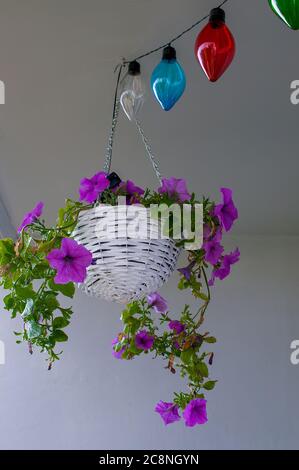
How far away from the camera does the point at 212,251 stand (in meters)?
1.22

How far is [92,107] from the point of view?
2.17m

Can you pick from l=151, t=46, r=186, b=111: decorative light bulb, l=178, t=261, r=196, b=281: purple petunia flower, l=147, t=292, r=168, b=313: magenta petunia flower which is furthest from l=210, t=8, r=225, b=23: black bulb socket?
l=147, t=292, r=168, b=313: magenta petunia flower

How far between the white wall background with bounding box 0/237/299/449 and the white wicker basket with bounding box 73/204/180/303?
2.12m

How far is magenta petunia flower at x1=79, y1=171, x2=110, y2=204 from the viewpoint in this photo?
48.6 inches

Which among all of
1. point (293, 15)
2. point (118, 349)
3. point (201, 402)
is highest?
point (293, 15)

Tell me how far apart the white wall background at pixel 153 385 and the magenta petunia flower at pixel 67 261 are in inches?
91.0

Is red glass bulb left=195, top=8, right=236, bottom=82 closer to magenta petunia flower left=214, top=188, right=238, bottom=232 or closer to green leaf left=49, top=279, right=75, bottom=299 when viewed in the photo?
magenta petunia flower left=214, top=188, right=238, bottom=232

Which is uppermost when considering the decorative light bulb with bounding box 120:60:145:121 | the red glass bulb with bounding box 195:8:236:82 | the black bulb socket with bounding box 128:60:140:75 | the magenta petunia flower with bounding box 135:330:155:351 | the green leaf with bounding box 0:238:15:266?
the black bulb socket with bounding box 128:60:140:75

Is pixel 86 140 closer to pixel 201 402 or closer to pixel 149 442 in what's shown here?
pixel 201 402

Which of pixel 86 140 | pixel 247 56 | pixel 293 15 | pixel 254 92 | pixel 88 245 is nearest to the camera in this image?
pixel 293 15

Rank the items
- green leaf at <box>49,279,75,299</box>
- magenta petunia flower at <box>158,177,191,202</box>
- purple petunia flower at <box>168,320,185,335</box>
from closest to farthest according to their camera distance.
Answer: green leaf at <box>49,279,75,299</box>
magenta petunia flower at <box>158,177,191,202</box>
purple petunia flower at <box>168,320,185,335</box>

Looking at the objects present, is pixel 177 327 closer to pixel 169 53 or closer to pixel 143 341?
pixel 143 341
